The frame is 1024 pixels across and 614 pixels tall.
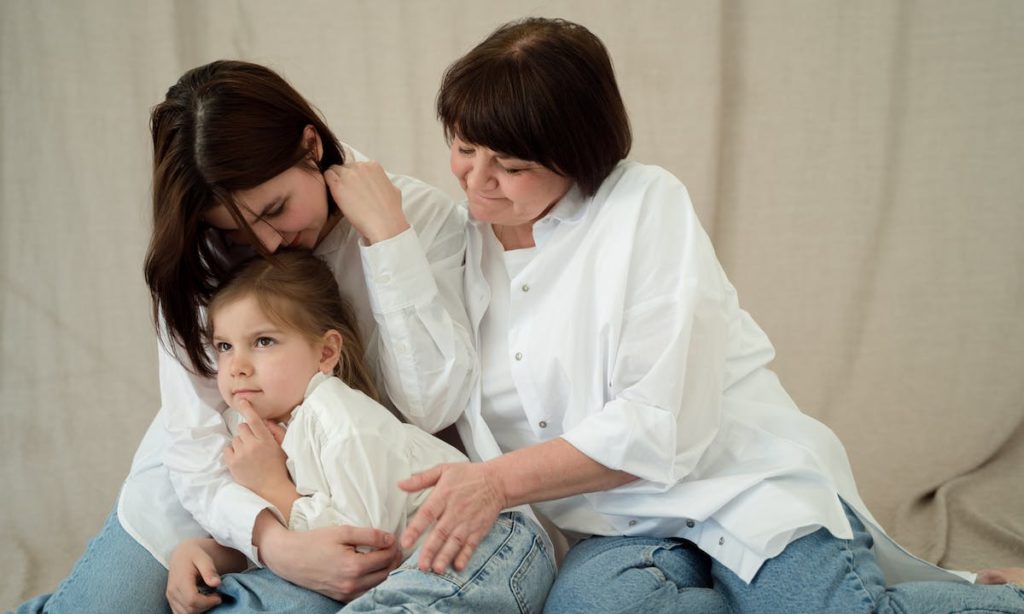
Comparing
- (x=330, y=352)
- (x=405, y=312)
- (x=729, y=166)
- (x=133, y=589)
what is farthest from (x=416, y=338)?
(x=729, y=166)

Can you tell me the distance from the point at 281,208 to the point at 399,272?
22 centimetres

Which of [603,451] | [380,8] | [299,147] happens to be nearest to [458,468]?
[603,451]

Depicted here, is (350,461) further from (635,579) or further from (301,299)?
(635,579)

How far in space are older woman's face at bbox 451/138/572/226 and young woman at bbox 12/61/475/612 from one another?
0.14 m

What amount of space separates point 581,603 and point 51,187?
1869 mm

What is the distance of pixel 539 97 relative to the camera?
1.43 metres

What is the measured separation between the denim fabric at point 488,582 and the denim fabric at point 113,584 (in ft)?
1.44

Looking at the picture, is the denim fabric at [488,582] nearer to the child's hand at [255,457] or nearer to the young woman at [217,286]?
the young woman at [217,286]

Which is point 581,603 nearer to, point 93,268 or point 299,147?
point 299,147

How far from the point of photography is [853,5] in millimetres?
2545

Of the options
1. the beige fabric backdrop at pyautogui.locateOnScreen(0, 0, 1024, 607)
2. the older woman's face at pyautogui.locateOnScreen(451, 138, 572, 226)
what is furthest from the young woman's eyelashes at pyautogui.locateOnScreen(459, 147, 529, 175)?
the beige fabric backdrop at pyautogui.locateOnScreen(0, 0, 1024, 607)

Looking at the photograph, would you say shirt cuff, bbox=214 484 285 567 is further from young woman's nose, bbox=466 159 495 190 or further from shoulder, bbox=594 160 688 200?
shoulder, bbox=594 160 688 200

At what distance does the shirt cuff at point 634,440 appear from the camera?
142 cm

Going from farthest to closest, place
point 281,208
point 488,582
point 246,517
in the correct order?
point 281,208
point 246,517
point 488,582
